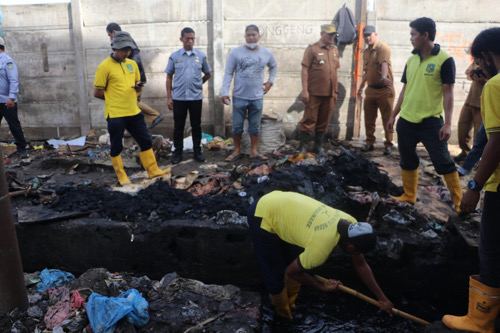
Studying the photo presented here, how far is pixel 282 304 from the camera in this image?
3.29 metres

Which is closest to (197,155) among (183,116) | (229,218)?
(183,116)

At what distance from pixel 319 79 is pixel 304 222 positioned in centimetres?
398

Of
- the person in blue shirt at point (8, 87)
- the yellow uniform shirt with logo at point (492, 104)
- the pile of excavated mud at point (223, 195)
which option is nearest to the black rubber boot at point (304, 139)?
the pile of excavated mud at point (223, 195)

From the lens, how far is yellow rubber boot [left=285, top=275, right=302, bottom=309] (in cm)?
340

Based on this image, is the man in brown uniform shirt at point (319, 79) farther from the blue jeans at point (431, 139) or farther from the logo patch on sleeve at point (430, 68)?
the logo patch on sleeve at point (430, 68)

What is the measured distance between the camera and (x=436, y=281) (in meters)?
3.58

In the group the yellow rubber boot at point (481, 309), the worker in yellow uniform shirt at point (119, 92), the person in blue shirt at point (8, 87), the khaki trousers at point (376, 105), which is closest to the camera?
the yellow rubber boot at point (481, 309)

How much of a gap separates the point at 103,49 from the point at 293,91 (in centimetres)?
382

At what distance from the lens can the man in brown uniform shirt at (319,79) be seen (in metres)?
6.19

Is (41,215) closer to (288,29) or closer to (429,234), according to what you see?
(429,234)

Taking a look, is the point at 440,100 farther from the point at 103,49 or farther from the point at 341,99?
the point at 103,49

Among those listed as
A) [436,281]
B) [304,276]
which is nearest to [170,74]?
[304,276]

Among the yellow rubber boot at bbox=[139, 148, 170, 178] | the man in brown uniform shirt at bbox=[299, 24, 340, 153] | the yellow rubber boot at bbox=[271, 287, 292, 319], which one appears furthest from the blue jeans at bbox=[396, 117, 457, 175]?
the yellow rubber boot at bbox=[139, 148, 170, 178]

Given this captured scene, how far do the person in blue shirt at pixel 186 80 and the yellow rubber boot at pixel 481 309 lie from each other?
14.6 feet
